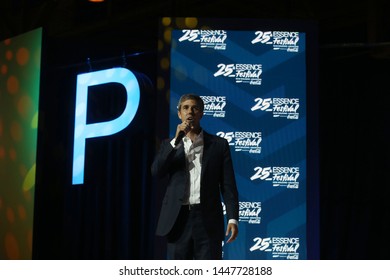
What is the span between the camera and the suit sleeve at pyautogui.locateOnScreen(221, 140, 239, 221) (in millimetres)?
4062

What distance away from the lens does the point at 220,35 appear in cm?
511

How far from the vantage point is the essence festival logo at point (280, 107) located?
5.05m

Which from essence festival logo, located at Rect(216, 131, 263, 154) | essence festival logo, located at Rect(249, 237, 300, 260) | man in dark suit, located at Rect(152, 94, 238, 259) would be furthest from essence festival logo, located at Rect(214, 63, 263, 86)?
essence festival logo, located at Rect(249, 237, 300, 260)

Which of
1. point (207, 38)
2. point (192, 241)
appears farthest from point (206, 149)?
point (207, 38)

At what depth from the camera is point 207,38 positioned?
511 cm

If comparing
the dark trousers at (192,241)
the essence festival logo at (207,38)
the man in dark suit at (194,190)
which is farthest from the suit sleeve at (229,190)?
the essence festival logo at (207,38)

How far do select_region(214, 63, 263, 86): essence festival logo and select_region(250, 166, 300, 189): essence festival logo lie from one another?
0.65 m

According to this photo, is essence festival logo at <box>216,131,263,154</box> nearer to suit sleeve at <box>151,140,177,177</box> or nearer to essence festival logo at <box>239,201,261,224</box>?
essence festival logo at <box>239,201,261,224</box>

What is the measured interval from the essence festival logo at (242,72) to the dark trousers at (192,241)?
57.9 inches

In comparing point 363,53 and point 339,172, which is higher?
point 363,53
